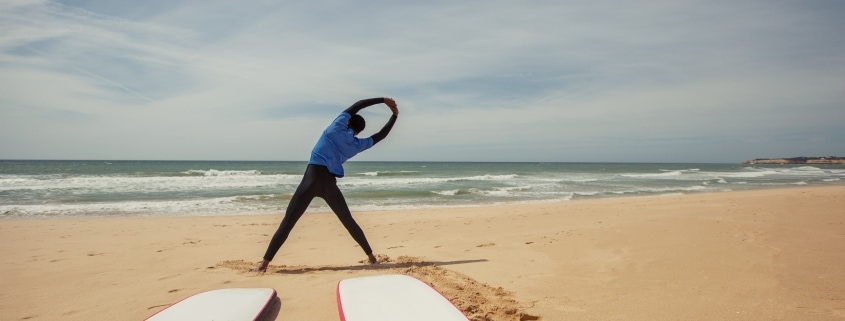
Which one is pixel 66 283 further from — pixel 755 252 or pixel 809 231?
pixel 809 231

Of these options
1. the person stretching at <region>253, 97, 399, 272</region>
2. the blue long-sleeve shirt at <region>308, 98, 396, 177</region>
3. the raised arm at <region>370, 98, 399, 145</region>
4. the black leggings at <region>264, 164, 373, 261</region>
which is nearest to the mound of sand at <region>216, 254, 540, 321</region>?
the black leggings at <region>264, 164, 373, 261</region>

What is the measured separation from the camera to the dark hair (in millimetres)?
4172

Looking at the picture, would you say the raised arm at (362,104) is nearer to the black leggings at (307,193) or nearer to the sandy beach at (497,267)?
the black leggings at (307,193)

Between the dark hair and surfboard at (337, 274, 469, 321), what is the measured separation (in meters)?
1.55

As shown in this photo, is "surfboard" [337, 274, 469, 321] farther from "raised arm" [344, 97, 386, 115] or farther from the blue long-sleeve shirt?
"raised arm" [344, 97, 386, 115]

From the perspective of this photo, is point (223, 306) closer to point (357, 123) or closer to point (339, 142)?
point (339, 142)

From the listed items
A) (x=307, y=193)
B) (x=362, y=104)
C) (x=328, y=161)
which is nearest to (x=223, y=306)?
(x=307, y=193)

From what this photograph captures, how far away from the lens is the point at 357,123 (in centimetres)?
418

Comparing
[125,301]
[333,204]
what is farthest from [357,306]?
[125,301]

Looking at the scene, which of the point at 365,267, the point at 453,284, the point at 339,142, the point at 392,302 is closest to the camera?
the point at 392,302

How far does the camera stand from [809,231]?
19.2 ft

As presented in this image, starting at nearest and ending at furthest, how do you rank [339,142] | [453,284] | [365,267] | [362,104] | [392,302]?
[392,302], [453,284], [339,142], [362,104], [365,267]

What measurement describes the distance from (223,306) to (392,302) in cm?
113

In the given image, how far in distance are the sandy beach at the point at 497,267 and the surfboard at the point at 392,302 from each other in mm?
184
